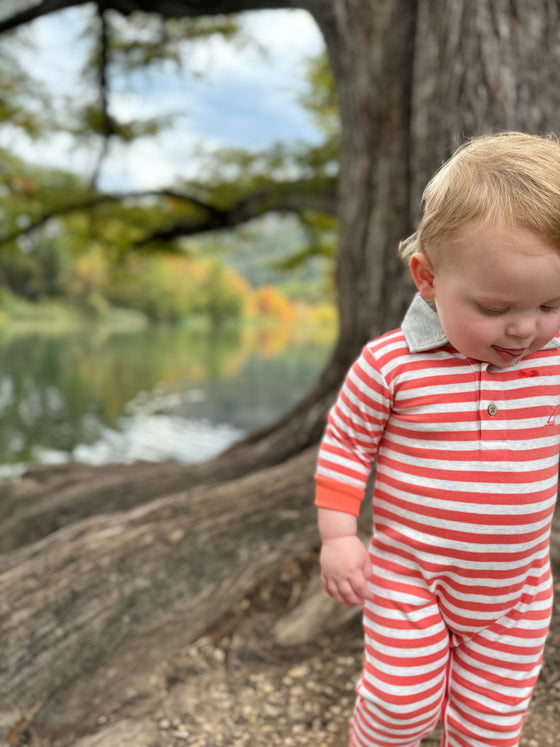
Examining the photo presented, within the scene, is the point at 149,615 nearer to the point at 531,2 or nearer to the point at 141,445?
the point at 531,2

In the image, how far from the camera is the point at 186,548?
220 cm

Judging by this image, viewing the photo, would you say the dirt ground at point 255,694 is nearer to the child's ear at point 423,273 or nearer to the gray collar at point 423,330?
the gray collar at point 423,330

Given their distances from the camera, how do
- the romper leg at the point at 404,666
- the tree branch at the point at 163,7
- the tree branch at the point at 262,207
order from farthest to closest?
the tree branch at the point at 262,207 < the tree branch at the point at 163,7 < the romper leg at the point at 404,666

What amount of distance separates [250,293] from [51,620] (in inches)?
1324

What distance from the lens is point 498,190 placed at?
111 centimetres

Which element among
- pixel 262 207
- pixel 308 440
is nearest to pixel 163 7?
pixel 262 207

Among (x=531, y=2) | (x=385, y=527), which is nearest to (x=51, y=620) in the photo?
(x=385, y=527)

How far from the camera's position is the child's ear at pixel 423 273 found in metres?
1.25

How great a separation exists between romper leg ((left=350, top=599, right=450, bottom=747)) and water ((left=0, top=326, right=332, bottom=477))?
3479mm

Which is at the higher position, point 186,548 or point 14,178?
point 14,178

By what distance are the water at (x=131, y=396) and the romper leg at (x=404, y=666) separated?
11.4 feet

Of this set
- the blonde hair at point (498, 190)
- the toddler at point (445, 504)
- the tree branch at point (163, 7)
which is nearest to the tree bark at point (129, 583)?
the toddler at point (445, 504)

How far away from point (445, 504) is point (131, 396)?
8.63 meters

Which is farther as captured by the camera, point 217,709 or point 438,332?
point 217,709
